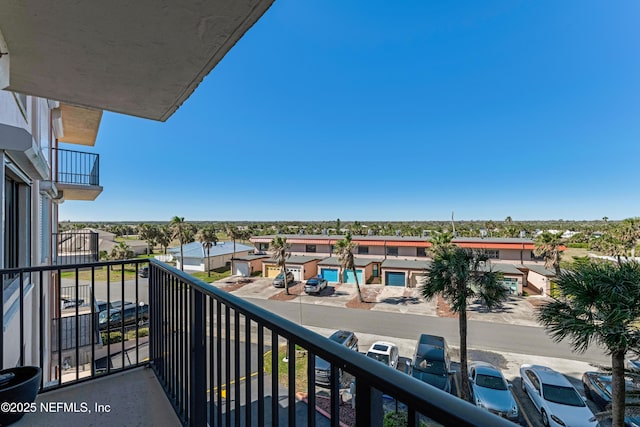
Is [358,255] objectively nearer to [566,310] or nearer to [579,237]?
[566,310]

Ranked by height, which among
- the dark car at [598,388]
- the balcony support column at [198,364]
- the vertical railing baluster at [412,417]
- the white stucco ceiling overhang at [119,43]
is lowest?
the dark car at [598,388]

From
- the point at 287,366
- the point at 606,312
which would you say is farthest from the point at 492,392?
the point at 287,366

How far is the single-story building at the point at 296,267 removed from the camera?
2217 centimetres

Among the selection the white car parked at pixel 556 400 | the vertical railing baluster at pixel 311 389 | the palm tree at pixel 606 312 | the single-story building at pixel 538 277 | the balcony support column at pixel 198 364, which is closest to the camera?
the vertical railing baluster at pixel 311 389

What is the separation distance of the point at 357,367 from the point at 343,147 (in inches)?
1074

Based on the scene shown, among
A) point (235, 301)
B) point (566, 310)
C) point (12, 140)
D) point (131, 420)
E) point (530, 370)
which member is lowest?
point (530, 370)

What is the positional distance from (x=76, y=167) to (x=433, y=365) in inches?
442

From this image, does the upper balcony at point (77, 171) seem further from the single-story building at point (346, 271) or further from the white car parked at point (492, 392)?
A: the single-story building at point (346, 271)

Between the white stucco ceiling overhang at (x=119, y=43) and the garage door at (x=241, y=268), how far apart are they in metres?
22.8

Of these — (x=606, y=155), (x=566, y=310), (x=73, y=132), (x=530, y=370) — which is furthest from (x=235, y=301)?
(x=606, y=155)

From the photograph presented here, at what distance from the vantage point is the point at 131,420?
1.77m

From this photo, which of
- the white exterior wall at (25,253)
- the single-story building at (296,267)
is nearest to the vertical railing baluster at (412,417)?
the white exterior wall at (25,253)

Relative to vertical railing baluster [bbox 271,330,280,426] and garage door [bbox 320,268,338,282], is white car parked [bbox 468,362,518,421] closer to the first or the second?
vertical railing baluster [bbox 271,330,280,426]

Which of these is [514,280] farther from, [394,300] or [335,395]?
[335,395]
